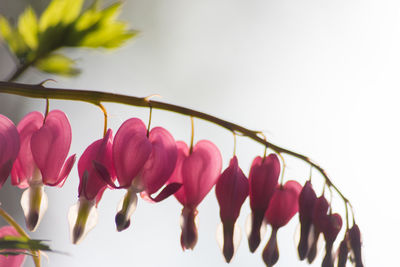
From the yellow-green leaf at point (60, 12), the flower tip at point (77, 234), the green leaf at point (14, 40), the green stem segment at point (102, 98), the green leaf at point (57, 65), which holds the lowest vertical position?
the flower tip at point (77, 234)

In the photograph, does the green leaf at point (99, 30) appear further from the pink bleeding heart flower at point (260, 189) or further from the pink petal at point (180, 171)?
the pink bleeding heart flower at point (260, 189)

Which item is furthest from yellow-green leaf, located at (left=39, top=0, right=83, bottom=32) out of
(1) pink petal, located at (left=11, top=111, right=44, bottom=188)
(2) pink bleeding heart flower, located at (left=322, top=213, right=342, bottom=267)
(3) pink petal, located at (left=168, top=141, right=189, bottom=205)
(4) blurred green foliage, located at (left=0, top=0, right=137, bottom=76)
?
(2) pink bleeding heart flower, located at (left=322, top=213, right=342, bottom=267)

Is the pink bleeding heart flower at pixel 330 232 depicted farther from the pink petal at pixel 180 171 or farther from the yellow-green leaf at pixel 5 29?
the yellow-green leaf at pixel 5 29

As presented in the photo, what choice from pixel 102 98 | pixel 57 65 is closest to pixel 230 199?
pixel 102 98

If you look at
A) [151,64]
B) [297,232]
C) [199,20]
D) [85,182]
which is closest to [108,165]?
[85,182]

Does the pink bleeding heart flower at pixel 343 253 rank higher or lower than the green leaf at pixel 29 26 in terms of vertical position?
lower

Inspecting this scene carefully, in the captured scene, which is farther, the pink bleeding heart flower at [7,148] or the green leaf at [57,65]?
the green leaf at [57,65]

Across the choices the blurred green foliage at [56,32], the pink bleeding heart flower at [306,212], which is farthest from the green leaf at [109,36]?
the pink bleeding heart flower at [306,212]
